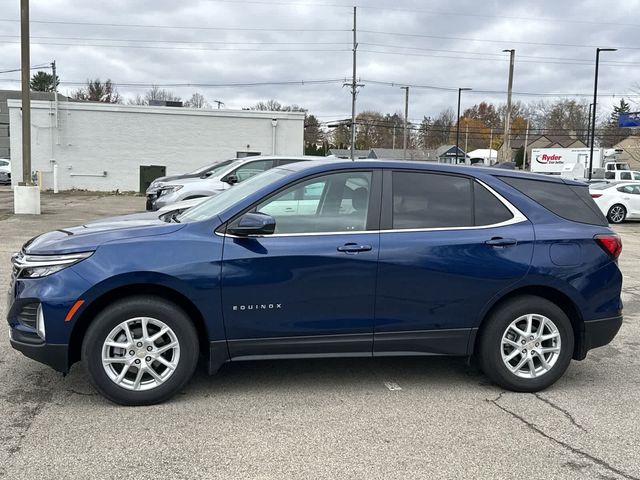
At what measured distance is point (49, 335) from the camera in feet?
12.6

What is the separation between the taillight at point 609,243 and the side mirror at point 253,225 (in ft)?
8.40

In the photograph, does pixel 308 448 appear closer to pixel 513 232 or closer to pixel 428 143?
pixel 513 232

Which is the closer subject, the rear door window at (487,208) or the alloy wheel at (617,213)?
the rear door window at (487,208)

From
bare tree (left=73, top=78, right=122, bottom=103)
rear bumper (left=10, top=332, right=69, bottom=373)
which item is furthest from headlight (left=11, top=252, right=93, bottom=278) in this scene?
bare tree (left=73, top=78, right=122, bottom=103)

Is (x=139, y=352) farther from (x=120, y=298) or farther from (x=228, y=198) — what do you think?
(x=228, y=198)

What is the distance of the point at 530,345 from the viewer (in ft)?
14.8

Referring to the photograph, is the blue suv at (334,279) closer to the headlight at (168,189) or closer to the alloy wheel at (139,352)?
the alloy wheel at (139,352)

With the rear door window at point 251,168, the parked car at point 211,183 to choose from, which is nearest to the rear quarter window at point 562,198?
the parked car at point 211,183

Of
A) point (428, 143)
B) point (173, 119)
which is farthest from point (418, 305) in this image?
point (428, 143)

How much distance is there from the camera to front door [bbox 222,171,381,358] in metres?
4.04

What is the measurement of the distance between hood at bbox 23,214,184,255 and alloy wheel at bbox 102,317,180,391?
58 centimetres

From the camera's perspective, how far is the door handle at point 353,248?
416 centimetres

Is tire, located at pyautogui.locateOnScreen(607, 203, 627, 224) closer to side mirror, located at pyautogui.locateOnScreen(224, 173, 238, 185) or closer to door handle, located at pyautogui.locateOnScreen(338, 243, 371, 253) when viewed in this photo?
side mirror, located at pyautogui.locateOnScreen(224, 173, 238, 185)

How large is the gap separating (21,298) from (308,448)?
213cm
